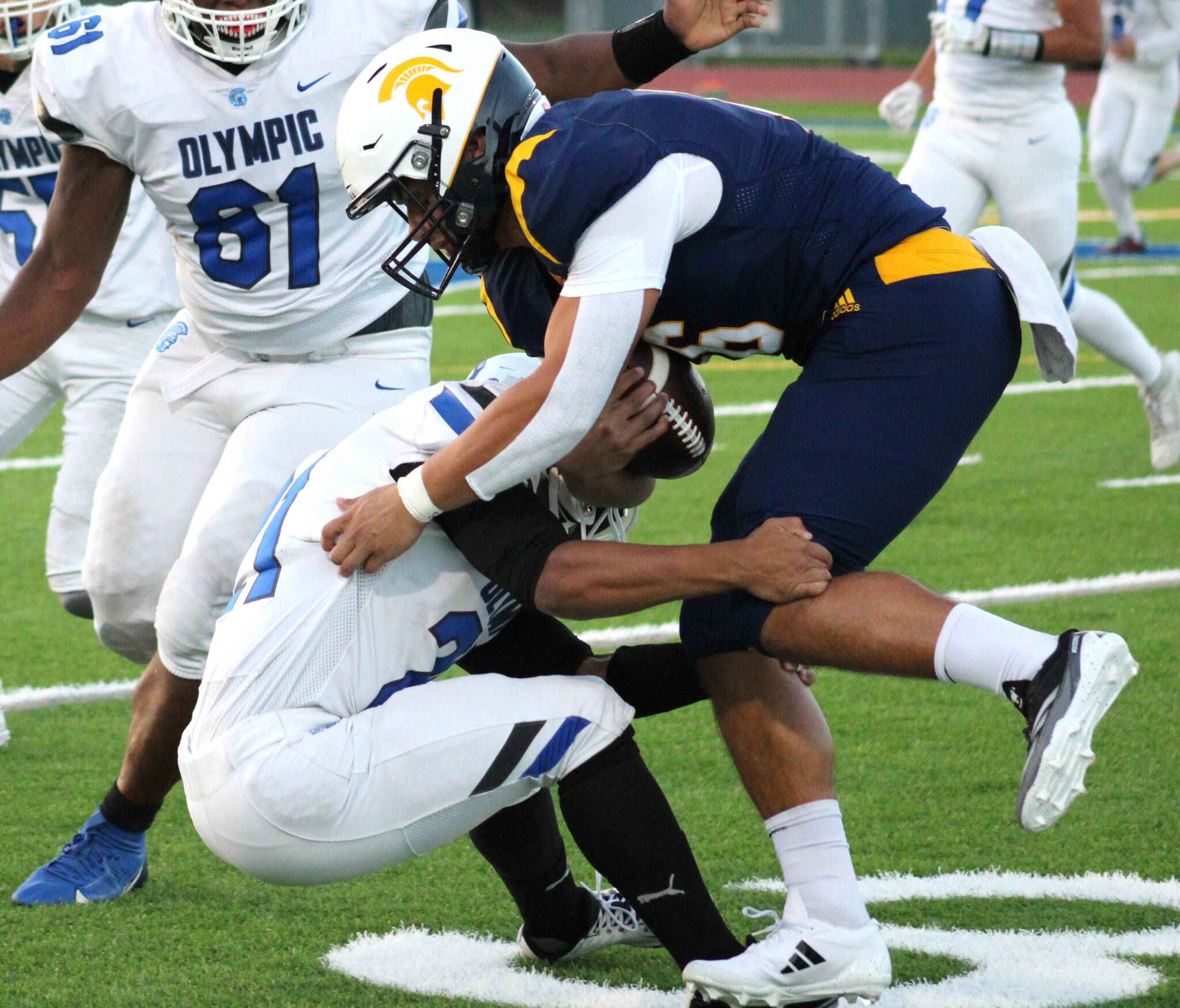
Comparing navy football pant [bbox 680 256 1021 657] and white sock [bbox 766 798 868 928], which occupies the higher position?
navy football pant [bbox 680 256 1021 657]

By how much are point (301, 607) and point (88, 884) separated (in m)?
0.86

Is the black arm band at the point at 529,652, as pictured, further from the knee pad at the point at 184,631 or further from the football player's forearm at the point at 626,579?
the knee pad at the point at 184,631

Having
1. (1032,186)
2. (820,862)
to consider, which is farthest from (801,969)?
(1032,186)

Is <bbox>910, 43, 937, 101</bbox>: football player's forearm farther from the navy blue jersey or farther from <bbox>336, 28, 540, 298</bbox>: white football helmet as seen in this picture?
<bbox>336, 28, 540, 298</bbox>: white football helmet

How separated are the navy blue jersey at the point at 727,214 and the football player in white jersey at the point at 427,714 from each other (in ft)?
0.67

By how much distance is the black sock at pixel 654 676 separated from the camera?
2.73m

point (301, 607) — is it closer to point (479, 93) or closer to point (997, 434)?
point (479, 93)

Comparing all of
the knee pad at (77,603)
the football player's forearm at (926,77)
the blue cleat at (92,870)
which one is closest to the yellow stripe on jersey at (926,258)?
the blue cleat at (92,870)

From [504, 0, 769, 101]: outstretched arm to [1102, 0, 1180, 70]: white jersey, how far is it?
25.5 ft

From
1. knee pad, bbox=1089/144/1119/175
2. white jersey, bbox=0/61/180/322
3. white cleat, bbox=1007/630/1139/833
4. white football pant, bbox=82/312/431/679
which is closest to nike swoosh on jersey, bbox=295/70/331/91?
white football pant, bbox=82/312/431/679

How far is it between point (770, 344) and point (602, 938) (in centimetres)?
98

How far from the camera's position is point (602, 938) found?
276cm

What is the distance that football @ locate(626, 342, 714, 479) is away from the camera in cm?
260

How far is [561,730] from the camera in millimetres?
2385
